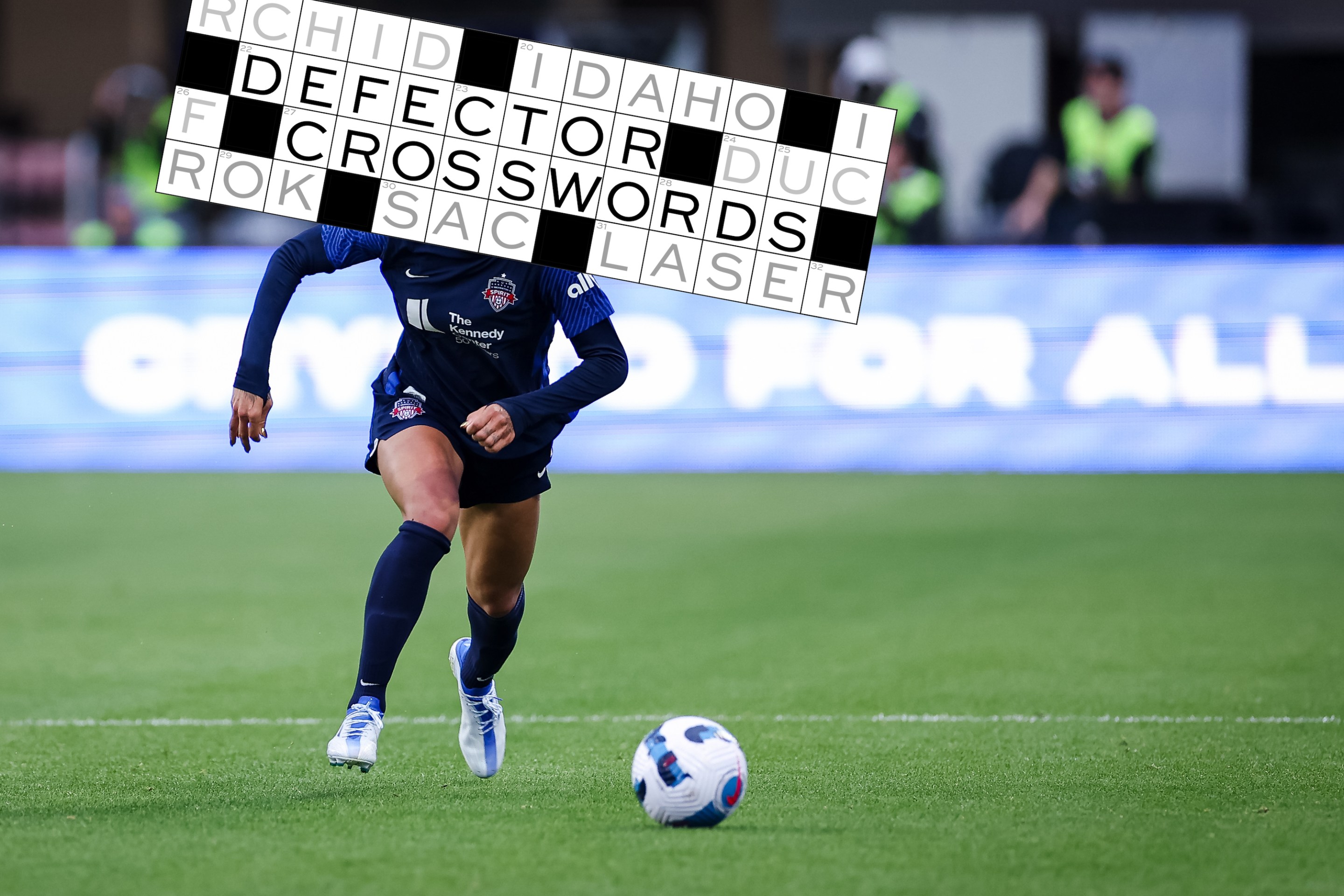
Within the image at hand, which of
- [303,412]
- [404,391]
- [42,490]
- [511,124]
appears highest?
[511,124]

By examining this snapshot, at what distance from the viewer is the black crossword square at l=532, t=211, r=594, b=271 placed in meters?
4.95

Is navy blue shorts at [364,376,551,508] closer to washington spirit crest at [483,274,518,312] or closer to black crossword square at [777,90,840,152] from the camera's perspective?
washington spirit crest at [483,274,518,312]

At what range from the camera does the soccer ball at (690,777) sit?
13.4 ft

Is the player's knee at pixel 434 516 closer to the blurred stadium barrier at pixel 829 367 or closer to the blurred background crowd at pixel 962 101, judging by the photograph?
the blurred background crowd at pixel 962 101

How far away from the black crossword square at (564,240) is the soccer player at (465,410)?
0.67 feet

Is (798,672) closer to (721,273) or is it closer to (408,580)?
(721,273)

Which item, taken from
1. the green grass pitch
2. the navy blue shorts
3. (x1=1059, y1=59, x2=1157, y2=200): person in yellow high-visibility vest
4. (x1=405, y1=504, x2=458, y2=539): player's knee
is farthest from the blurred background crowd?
(x1=405, y1=504, x2=458, y2=539): player's knee

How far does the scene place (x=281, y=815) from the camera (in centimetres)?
427

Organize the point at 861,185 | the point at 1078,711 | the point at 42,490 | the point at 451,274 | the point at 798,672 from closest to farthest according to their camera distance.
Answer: the point at 451,274 → the point at 861,185 → the point at 1078,711 → the point at 798,672 → the point at 42,490

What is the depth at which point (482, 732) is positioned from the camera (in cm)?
489

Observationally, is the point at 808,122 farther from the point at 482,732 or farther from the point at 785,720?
the point at 482,732

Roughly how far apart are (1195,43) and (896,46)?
284cm

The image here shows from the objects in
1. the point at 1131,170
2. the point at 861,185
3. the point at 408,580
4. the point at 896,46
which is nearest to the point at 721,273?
the point at 861,185
